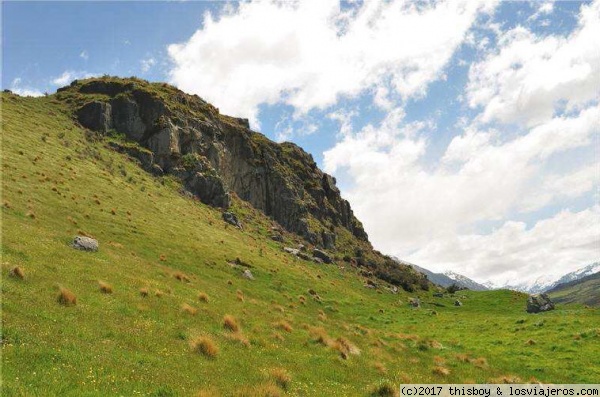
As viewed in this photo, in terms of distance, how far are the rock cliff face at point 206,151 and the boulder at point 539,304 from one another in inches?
2349

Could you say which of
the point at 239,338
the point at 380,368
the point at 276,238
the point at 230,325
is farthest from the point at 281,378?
the point at 276,238

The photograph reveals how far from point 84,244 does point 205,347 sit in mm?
18193

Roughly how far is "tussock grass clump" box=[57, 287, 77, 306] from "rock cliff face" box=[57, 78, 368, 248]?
71.4 m

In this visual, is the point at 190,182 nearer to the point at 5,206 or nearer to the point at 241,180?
the point at 241,180

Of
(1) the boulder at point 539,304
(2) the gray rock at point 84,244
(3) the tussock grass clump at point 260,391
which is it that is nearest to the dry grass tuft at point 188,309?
(3) the tussock grass clump at point 260,391

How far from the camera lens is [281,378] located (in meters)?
16.2

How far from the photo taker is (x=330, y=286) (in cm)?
6291

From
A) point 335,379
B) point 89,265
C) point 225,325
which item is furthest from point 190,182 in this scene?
point 335,379

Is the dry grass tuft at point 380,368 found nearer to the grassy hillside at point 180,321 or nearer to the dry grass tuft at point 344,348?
the grassy hillside at point 180,321

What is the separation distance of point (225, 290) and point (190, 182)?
56.6 m

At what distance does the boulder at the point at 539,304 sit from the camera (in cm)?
6219

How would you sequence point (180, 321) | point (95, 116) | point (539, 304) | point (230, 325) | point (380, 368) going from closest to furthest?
point (180, 321) → point (380, 368) → point (230, 325) → point (539, 304) → point (95, 116)

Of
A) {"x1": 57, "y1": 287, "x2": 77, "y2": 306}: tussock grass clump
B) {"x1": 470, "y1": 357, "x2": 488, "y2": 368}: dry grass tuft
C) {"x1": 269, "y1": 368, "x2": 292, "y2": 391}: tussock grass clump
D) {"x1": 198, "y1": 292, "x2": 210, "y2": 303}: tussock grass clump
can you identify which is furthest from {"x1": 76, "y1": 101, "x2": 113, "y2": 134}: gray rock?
{"x1": 470, "y1": 357, "x2": 488, "y2": 368}: dry grass tuft

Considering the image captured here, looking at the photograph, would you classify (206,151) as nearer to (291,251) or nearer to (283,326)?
(291,251)
